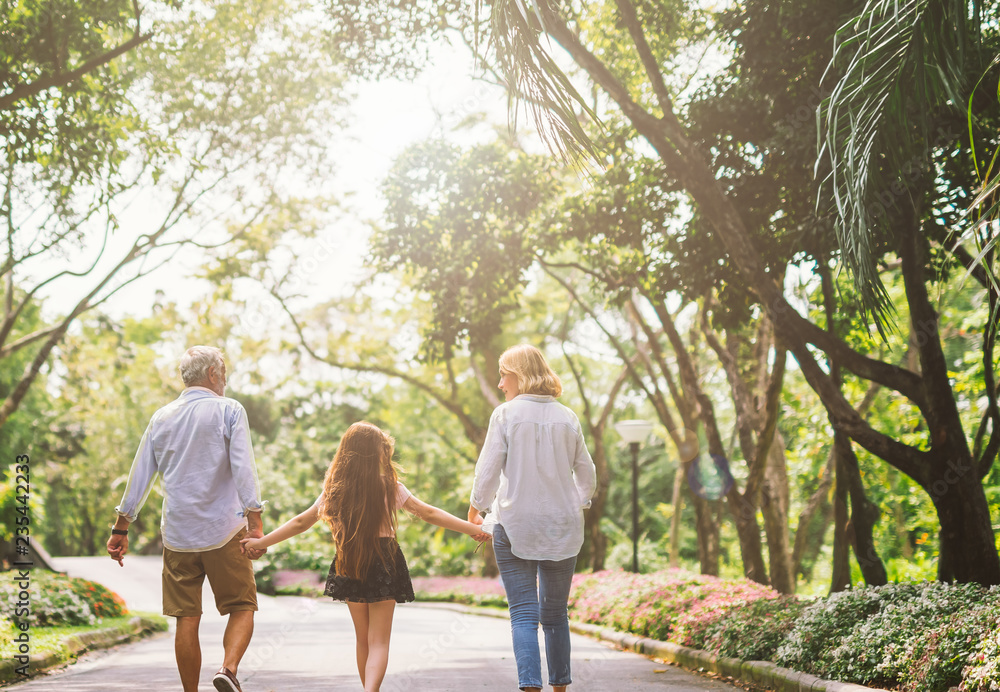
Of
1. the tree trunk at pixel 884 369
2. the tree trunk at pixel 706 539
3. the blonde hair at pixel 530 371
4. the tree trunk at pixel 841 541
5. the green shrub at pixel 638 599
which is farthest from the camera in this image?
the tree trunk at pixel 706 539

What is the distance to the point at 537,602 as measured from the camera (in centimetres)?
481

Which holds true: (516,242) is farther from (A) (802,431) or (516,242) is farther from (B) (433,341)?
(A) (802,431)

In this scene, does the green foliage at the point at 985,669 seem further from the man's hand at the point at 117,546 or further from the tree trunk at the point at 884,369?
the man's hand at the point at 117,546

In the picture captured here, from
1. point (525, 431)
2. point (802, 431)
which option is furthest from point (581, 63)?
point (802, 431)

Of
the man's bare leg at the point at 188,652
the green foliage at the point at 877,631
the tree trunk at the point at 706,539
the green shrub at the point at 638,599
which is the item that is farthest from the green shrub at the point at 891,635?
the tree trunk at the point at 706,539

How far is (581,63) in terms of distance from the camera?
9695 millimetres

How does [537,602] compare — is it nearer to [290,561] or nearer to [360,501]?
[360,501]

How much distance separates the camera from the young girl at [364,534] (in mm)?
4980

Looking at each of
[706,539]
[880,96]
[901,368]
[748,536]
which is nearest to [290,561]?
[706,539]

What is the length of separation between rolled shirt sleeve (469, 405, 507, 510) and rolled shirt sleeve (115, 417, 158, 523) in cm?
187

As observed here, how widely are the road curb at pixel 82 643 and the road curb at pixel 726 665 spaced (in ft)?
19.3

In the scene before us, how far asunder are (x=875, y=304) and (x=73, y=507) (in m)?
45.9

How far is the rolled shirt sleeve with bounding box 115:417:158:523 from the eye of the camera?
5023 millimetres

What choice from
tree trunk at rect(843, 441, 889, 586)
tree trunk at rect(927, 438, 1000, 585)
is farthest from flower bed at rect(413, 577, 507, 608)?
tree trunk at rect(927, 438, 1000, 585)
